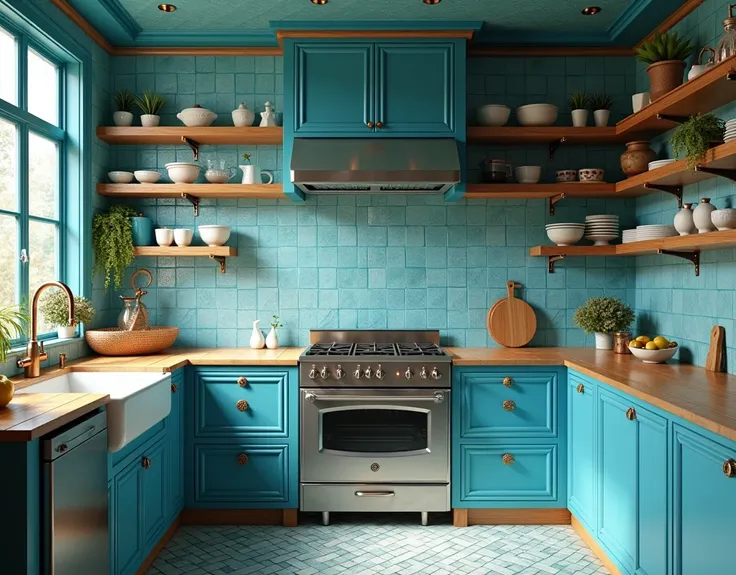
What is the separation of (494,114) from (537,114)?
25 centimetres

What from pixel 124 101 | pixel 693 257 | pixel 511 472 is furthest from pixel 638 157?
pixel 124 101

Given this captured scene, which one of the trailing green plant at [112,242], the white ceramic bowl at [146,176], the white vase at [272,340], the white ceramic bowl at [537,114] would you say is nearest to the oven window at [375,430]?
the white vase at [272,340]

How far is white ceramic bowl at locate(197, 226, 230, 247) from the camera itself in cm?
382

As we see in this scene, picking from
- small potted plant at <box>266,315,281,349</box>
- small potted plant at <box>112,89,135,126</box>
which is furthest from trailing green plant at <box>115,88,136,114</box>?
small potted plant at <box>266,315,281,349</box>

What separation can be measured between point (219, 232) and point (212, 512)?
5.23 ft

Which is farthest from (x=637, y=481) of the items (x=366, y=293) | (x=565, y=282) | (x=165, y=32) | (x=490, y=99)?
(x=165, y=32)

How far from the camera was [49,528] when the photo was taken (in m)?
1.91

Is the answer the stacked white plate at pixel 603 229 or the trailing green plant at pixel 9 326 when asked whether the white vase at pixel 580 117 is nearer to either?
the stacked white plate at pixel 603 229

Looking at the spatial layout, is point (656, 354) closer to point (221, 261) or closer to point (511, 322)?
point (511, 322)

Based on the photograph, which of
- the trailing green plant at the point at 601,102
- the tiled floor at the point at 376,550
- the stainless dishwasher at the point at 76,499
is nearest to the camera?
the stainless dishwasher at the point at 76,499

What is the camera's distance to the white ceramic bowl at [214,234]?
150 inches

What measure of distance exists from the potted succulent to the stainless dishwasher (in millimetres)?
2979

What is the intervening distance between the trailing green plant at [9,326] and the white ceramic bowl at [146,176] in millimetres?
1101

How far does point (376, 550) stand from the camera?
3178 millimetres
